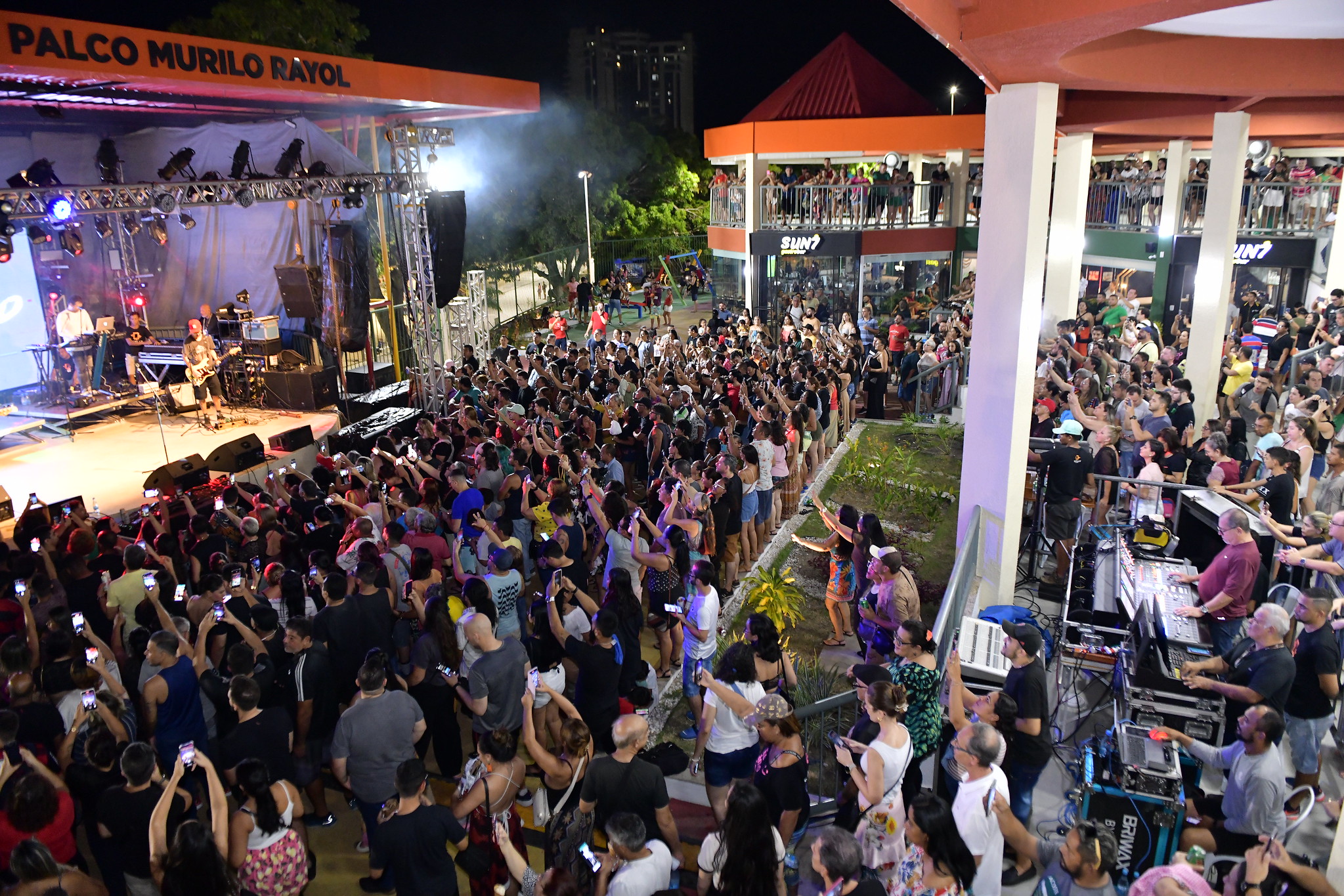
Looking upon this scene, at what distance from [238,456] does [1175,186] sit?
18253 mm

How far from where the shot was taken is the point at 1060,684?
6.41 metres

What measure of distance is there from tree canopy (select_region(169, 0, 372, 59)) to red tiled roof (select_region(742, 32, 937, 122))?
12.2 meters

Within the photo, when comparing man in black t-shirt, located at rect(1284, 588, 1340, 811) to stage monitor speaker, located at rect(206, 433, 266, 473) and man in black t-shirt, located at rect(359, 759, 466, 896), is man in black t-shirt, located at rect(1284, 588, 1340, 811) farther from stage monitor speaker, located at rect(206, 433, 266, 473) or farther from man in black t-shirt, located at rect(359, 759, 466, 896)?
stage monitor speaker, located at rect(206, 433, 266, 473)

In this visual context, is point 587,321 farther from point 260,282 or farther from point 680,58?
point 680,58

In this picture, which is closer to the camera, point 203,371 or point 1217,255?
point 1217,255

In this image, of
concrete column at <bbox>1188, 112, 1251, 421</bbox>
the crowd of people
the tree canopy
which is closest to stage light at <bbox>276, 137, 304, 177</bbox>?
the crowd of people

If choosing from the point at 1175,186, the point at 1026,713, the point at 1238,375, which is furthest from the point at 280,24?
the point at 1026,713

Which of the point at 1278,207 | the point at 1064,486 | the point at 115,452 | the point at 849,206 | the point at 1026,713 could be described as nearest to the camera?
the point at 1026,713

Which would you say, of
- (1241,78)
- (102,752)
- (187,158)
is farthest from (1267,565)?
(187,158)

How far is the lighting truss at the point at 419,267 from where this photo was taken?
14375 millimetres

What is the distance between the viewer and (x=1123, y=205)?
2089cm

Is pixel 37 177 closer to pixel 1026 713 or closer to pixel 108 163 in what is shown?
pixel 108 163

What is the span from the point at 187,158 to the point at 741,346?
8464 millimetres

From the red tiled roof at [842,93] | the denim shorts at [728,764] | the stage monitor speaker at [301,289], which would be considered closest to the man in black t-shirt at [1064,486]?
the denim shorts at [728,764]
